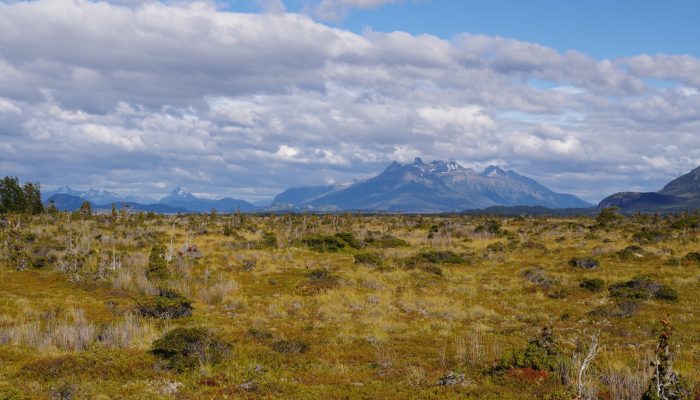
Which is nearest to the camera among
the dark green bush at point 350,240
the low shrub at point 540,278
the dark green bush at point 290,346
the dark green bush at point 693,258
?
the dark green bush at point 290,346

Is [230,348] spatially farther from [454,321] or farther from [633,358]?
[633,358]

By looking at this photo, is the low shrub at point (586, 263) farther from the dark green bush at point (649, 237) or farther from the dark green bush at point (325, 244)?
the dark green bush at point (325, 244)

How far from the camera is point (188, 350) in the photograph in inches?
564

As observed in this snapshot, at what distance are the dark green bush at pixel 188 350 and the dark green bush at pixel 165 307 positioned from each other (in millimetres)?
4662

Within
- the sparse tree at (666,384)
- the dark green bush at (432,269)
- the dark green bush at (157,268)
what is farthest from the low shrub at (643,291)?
the dark green bush at (157,268)

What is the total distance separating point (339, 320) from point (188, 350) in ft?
24.3

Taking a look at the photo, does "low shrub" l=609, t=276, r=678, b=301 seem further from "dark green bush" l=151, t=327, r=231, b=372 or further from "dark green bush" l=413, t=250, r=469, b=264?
"dark green bush" l=151, t=327, r=231, b=372

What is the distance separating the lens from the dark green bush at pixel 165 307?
19.5 m

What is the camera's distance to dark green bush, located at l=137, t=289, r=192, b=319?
19.5 meters

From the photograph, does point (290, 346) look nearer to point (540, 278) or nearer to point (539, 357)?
point (539, 357)

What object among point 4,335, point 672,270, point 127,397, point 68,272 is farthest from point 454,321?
point 68,272

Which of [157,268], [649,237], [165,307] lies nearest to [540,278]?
[165,307]

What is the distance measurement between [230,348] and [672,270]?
91.2 ft

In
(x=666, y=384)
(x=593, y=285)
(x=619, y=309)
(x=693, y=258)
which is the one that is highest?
(x=666, y=384)
